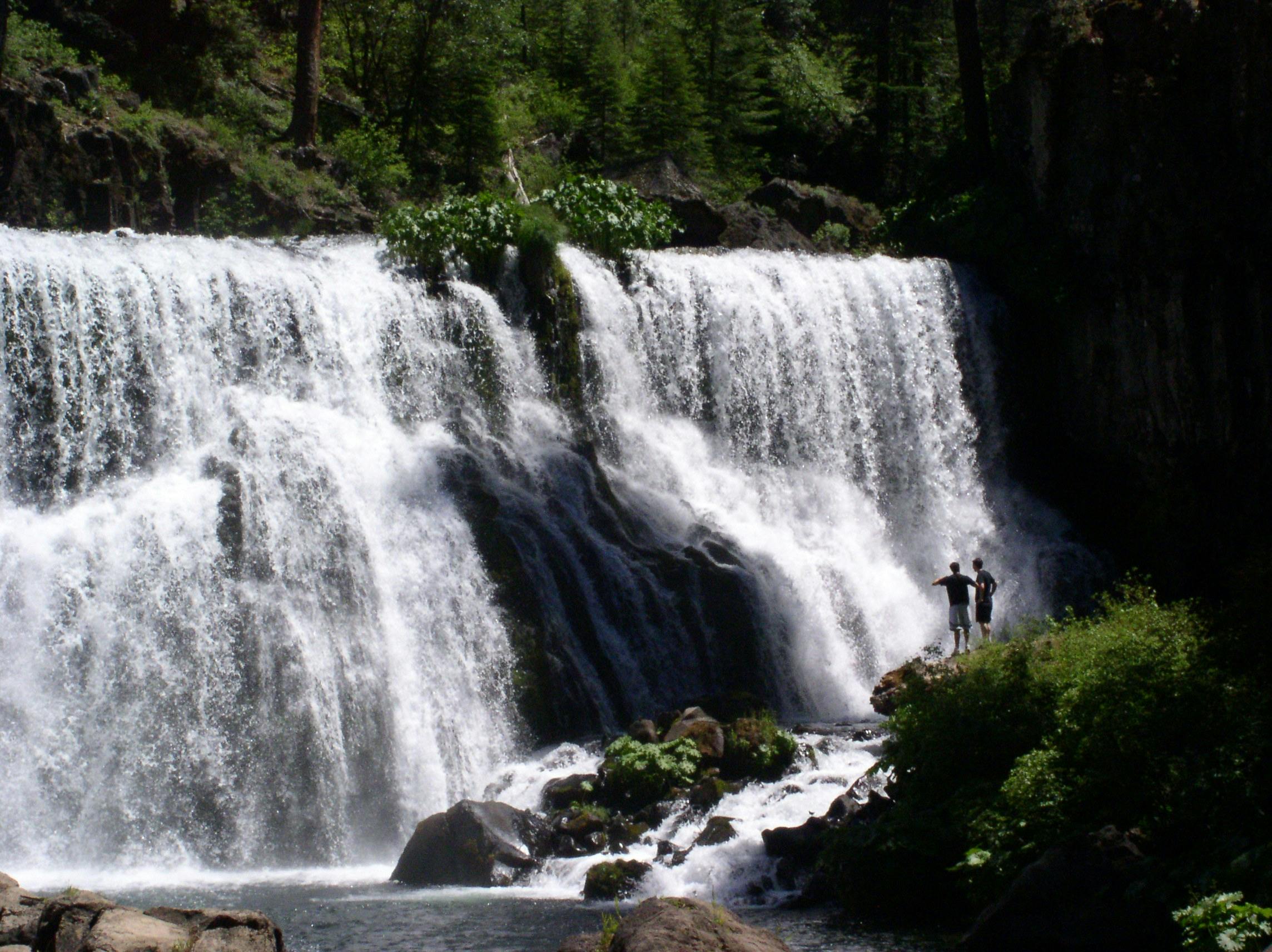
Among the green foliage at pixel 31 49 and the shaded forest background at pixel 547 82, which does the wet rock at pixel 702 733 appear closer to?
the shaded forest background at pixel 547 82

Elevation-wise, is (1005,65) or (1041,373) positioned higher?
(1005,65)

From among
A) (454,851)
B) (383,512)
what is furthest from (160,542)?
(454,851)

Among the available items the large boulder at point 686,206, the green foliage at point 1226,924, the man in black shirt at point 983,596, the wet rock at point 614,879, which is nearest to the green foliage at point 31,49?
→ the large boulder at point 686,206

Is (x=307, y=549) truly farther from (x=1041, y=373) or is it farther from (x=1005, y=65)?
(x=1005, y=65)

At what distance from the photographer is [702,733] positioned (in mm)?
14945

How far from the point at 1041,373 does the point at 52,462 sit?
58.1ft

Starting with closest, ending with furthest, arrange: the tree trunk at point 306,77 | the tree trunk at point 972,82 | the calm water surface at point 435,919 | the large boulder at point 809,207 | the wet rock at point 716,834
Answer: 1. the calm water surface at point 435,919
2. the wet rock at point 716,834
3. the tree trunk at point 306,77
4. the tree trunk at point 972,82
5. the large boulder at point 809,207

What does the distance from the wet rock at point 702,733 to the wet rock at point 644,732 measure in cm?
14

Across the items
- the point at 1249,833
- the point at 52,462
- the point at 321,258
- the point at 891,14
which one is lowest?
the point at 1249,833

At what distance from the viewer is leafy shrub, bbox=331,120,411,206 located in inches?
1107

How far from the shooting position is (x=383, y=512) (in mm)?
17672

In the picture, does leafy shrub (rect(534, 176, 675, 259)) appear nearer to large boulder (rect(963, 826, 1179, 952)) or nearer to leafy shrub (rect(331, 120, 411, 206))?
leafy shrub (rect(331, 120, 411, 206))

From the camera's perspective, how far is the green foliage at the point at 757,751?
1455 centimetres

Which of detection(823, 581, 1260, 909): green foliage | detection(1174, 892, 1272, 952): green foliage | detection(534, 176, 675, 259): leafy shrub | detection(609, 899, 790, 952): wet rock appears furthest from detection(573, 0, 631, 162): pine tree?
detection(1174, 892, 1272, 952): green foliage
